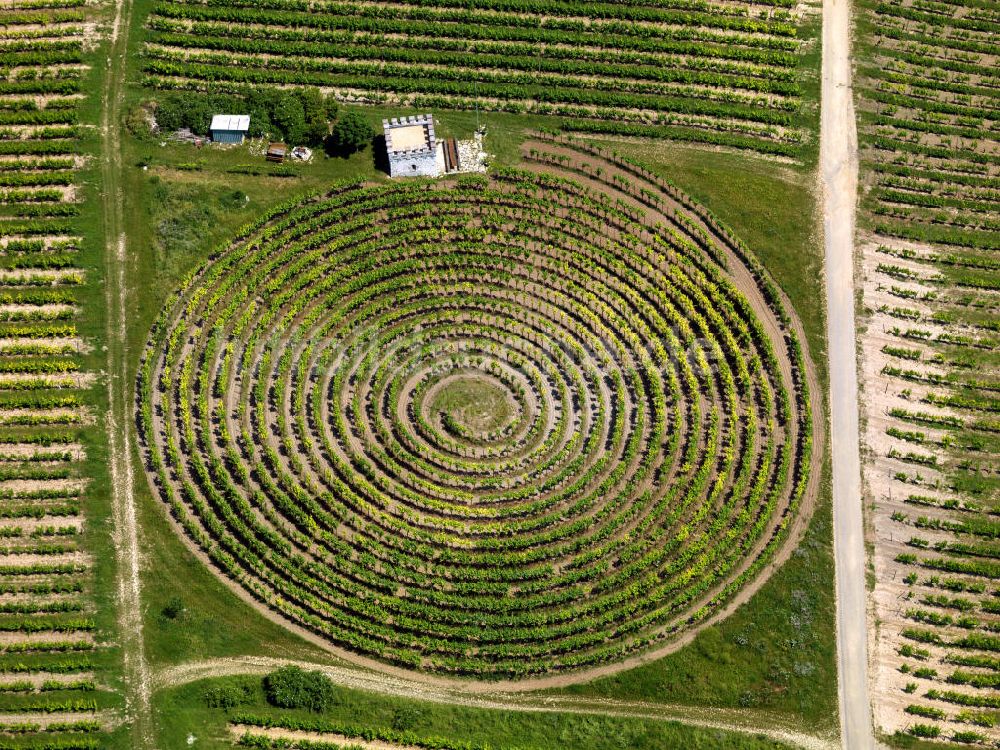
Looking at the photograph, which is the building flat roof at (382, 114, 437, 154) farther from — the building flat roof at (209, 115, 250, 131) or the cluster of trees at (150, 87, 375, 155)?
the building flat roof at (209, 115, 250, 131)

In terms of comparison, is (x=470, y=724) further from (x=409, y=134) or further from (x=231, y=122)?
(x=231, y=122)

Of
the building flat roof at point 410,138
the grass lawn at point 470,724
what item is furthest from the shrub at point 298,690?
the building flat roof at point 410,138

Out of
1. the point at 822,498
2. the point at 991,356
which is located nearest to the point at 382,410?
the point at 822,498

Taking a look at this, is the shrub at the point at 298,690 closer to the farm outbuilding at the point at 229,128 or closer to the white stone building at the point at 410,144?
the white stone building at the point at 410,144

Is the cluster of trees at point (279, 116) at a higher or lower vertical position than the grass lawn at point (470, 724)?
higher

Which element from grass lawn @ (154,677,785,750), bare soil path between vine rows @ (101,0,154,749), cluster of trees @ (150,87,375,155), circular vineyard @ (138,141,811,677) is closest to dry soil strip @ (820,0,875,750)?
circular vineyard @ (138,141,811,677)

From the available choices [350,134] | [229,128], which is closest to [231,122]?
[229,128]
